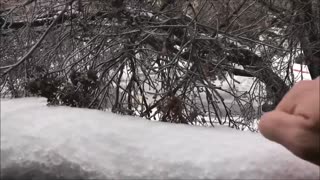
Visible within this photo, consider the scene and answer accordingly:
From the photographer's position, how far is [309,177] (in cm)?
213

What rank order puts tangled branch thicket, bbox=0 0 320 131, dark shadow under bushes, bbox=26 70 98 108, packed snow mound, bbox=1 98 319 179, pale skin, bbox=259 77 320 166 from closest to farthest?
pale skin, bbox=259 77 320 166 < packed snow mound, bbox=1 98 319 179 < dark shadow under bushes, bbox=26 70 98 108 < tangled branch thicket, bbox=0 0 320 131

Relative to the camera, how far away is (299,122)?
1.85m

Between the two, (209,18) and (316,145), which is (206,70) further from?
(316,145)

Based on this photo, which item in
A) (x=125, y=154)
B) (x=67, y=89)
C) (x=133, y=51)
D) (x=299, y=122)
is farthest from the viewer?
(x=133, y=51)

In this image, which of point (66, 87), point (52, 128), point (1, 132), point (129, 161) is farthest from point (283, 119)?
point (66, 87)

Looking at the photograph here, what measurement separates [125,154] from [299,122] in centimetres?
75

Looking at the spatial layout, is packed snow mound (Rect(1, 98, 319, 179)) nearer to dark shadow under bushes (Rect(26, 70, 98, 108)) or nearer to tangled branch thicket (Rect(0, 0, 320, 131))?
dark shadow under bushes (Rect(26, 70, 98, 108))

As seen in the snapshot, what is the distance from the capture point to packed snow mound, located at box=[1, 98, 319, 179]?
80.8 inches

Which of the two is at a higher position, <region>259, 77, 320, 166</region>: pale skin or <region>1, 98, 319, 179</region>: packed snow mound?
<region>259, 77, 320, 166</region>: pale skin

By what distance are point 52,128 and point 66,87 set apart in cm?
100

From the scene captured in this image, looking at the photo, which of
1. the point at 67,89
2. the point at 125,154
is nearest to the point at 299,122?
the point at 125,154

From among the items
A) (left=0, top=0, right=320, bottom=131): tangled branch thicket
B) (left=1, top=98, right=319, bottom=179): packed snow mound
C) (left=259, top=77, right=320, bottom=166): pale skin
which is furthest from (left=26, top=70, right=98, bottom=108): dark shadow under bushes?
(left=259, top=77, right=320, bottom=166): pale skin

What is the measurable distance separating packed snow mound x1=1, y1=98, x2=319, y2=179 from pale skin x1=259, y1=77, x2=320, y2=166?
0.67 feet

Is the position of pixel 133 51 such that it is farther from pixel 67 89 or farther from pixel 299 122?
pixel 299 122
